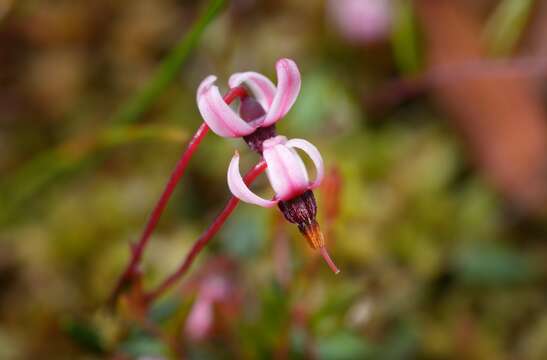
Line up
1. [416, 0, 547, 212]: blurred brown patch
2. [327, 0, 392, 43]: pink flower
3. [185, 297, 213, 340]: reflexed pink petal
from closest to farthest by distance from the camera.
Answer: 1. [185, 297, 213, 340]: reflexed pink petal
2. [416, 0, 547, 212]: blurred brown patch
3. [327, 0, 392, 43]: pink flower

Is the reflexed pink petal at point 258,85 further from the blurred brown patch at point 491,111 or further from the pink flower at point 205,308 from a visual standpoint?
the blurred brown patch at point 491,111

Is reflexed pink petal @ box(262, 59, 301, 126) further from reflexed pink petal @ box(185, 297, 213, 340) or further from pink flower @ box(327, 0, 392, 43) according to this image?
pink flower @ box(327, 0, 392, 43)

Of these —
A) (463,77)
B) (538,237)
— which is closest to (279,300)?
(538,237)

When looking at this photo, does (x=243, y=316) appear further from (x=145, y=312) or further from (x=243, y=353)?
(x=145, y=312)

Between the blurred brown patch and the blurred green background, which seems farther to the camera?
the blurred brown patch

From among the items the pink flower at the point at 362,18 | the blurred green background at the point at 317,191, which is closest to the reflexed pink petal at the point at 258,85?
the blurred green background at the point at 317,191

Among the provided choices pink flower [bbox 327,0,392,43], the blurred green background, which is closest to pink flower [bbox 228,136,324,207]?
the blurred green background
